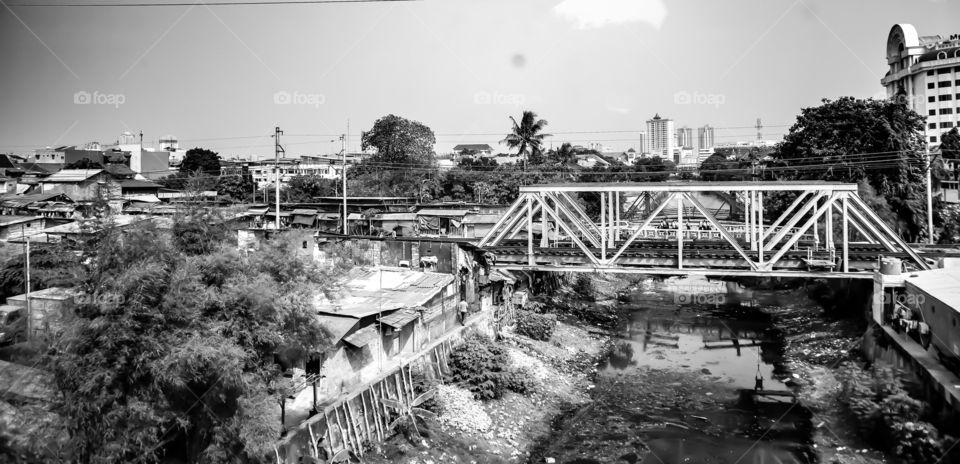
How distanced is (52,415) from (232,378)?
2.36 metres

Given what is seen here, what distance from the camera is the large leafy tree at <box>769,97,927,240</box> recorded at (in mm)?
34531

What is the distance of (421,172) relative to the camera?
180 feet

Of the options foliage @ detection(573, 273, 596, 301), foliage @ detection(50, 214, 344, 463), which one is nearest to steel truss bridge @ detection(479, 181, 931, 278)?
foliage @ detection(573, 273, 596, 301)

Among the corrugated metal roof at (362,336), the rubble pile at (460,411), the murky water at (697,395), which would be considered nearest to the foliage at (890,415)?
the murky water at (697,395)

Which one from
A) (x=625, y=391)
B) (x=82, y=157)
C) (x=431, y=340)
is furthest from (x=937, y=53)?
(x=82, y=157)

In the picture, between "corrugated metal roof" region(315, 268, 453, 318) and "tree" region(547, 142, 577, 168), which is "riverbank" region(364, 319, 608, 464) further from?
"tree" region(547, 142, 577, 168)

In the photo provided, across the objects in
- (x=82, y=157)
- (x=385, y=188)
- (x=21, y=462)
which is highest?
(x=82, y=157)

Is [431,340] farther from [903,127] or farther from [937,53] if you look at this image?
[937,53]

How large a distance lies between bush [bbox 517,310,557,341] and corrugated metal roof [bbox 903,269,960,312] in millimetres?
11697

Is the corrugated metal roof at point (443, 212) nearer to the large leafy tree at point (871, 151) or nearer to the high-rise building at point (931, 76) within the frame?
the large leafy tree at point (871, 151)

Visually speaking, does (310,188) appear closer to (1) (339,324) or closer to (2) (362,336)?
(2) (362,336)

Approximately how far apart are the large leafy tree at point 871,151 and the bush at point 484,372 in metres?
Result: 22.8

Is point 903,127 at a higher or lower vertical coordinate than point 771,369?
higher

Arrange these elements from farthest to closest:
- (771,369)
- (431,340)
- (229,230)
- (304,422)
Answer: (771,369) → (431,340) → (304,422) → (229,230)
